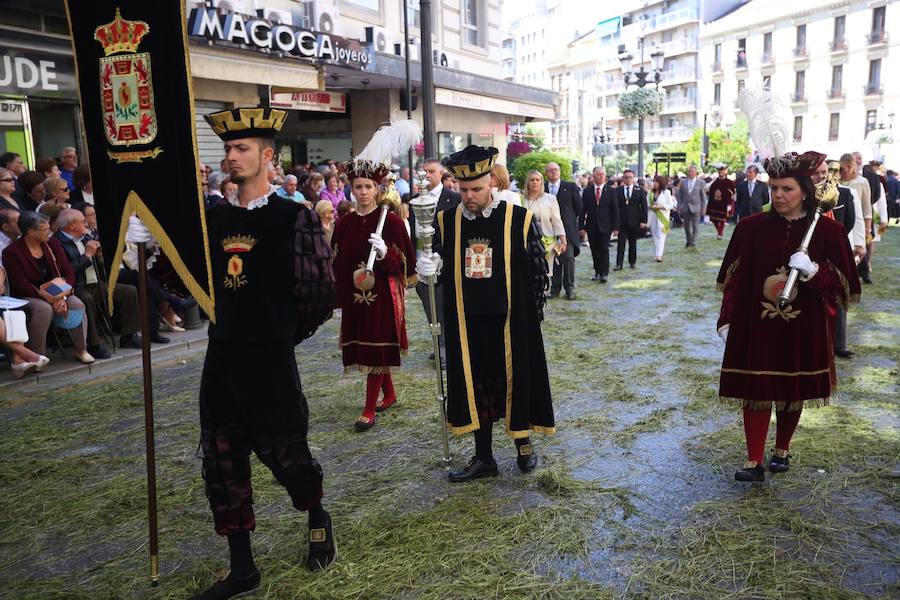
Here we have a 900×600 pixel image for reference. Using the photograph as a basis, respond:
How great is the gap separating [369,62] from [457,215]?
38.5 ft

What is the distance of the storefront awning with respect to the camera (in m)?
11.7

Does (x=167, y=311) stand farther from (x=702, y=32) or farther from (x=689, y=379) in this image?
(x=702, y=32)

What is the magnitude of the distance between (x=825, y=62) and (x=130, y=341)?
57502mm

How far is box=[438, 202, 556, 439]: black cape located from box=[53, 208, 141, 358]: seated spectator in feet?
17.0

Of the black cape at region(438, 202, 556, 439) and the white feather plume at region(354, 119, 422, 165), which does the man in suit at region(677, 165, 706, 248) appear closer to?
the white feather plume at region(354, 119, 422, 165)

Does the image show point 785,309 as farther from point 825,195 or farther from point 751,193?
point 751,193

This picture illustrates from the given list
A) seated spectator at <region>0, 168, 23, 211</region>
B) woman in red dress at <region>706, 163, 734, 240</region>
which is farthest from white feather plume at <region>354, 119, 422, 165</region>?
woman in red dress at <region>706, 163, 734, 240</region>

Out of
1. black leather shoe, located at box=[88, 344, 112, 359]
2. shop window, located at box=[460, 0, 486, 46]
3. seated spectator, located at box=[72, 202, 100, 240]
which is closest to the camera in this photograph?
black leather shoe, located at box=[88, 344, 112, 359]

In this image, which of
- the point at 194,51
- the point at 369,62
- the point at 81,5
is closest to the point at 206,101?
the point at 194,51

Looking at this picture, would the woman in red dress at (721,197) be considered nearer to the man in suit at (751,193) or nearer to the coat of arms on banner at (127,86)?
the man in suit at (751,193)

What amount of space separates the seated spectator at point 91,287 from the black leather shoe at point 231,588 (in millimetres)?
5526

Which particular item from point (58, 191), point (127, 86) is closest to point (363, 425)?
point (127, 86)

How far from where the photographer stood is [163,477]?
5.06 metres

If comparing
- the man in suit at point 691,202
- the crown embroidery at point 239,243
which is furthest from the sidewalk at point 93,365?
the man in suit at point 691,202
